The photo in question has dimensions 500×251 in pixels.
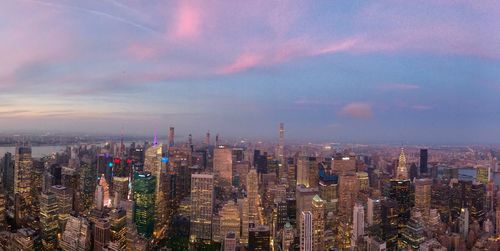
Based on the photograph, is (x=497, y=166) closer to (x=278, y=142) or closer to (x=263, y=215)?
(x=278, y=142)

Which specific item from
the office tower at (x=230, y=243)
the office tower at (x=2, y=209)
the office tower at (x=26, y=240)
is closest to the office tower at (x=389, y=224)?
the office tower at (x=230, y=243)

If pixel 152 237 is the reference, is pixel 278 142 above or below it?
above

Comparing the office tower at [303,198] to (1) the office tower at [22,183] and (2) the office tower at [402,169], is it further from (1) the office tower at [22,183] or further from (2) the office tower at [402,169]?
(1) the office tower at [22,183]

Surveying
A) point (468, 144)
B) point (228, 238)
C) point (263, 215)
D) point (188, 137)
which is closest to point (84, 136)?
point (188, 137)

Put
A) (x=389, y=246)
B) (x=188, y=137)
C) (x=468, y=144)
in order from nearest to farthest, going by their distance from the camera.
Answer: (x=468, y=144) → (x=389, y=246) → (x=188, y=137)

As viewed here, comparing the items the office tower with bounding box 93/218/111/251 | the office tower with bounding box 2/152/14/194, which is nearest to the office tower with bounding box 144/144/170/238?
the office tower with bounding box 93/218/111/251

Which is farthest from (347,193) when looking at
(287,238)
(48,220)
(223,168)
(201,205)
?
(48,220)

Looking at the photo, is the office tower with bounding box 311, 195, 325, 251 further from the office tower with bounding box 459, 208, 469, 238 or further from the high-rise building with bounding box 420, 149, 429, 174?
the office tower with bounding box 459, 208, 469, 238
